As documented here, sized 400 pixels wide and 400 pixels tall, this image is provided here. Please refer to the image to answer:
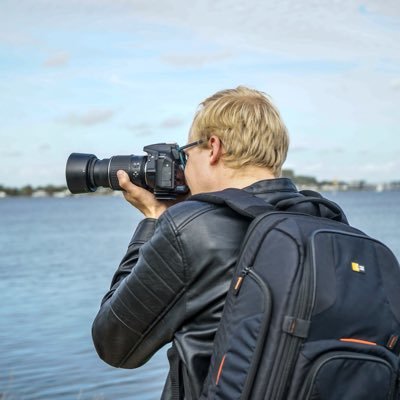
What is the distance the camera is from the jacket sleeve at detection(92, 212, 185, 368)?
6.98 feet

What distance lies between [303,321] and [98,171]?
118cm

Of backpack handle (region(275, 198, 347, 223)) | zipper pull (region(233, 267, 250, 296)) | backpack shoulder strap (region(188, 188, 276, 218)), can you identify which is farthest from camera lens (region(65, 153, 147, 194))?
zipper pull (region(233, 267, 250, 296))

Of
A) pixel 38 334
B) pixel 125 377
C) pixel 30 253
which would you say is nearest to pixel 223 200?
pixel 125 377

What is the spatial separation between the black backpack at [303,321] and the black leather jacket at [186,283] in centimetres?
7

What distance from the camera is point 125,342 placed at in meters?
2.27

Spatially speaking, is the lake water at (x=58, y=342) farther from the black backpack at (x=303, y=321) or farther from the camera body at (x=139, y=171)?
the black backpack at (x=303, y=321)

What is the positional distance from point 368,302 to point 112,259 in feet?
81.3

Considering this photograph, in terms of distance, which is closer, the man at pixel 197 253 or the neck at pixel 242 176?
the man at pixel 197 253

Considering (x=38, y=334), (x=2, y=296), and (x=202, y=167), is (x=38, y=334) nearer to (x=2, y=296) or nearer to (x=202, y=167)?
(x=2, y=296)

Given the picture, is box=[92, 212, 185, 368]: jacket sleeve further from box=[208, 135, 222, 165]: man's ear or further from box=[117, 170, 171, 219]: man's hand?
box=[117, 170, 171, 219]: man's hand

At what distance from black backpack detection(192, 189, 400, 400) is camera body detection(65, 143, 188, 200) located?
2.00 ft

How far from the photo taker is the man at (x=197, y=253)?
2.11 metres

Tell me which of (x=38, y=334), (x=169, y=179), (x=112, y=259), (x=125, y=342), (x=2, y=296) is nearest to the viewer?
(x=125, y=342)

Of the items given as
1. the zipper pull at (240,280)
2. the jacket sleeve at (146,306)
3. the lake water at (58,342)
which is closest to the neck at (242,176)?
the jacket sleeve at (146,306)
